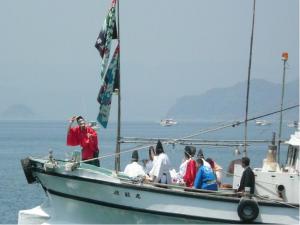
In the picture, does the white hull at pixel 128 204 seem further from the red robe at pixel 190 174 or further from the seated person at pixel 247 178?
the red robe at pixel 190 174

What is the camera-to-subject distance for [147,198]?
779 inches

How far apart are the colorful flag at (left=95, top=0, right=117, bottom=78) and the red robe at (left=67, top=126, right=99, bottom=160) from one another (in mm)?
2506

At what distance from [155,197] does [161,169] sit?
862 millimetres

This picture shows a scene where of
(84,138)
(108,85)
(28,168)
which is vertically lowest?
(28,168)

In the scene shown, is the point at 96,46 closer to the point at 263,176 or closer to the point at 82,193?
the point at 82,193

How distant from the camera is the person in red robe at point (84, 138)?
69.5ft

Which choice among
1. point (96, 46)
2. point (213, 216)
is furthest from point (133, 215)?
point (96, 46)

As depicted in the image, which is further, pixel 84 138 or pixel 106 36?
pixel 106 36

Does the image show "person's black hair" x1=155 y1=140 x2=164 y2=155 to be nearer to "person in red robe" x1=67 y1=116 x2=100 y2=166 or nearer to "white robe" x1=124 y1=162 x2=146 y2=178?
"white robe" x1=124 y1=162 x2=146 y2=178

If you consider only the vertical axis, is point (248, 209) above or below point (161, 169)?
below

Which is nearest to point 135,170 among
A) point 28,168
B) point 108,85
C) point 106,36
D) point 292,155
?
point 28,168

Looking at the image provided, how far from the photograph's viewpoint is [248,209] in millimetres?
19172

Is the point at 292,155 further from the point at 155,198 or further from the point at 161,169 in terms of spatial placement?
the point at 155,198

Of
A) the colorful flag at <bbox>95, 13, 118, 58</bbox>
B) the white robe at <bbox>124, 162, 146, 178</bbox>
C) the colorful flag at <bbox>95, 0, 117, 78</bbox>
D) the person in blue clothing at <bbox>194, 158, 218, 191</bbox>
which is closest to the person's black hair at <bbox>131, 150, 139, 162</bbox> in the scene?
the white robe at <bbox>124, 162, 146, 178</bbox>
